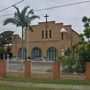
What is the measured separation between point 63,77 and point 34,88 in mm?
5478

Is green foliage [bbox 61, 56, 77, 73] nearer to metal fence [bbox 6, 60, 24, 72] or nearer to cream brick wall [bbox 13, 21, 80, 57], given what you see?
metal fence [bbox 6, 60, 24, 72]

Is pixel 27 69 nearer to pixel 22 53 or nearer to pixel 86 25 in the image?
pixel 86 25

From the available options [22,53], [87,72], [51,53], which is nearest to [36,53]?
[51,53]

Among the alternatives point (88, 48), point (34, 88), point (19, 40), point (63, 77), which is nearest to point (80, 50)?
point (88, 48)

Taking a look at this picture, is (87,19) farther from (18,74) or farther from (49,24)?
(49,24)

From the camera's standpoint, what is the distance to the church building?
71.2m

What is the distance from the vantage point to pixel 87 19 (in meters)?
36.5

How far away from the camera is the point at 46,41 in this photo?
73188mm

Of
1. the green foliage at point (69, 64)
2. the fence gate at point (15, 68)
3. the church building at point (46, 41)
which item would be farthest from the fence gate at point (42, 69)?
the church building at point (46, 41)

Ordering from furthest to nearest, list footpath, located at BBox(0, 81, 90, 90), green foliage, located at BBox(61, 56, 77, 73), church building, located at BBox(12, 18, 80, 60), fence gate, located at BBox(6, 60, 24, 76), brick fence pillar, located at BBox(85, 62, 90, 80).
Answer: church building, located at BBox(12, 18, 80, 60)
fence gate, located at BBox(6, 60, 24, 76)
green foliage, located at BBox(61, 56, 77, 73)
brick fence pillar, located at BBox(85, 62, 90, 80)
footpath, located at BBox(0, 81, 90, 90)

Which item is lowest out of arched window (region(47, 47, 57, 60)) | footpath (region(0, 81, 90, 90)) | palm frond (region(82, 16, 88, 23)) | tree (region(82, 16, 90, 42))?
footpath (region(0, 81, 90, 90))

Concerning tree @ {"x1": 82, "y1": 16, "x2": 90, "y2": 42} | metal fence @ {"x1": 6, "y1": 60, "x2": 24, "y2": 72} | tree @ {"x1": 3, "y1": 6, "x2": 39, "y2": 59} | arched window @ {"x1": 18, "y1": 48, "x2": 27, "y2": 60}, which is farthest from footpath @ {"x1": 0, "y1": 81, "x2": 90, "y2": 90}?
arched window @ {"x1": 18, "y1": 48, "x2": 27, "y2": 60}

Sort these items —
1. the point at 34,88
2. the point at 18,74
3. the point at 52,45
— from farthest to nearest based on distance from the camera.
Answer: the point at 52,45, the point at 18,74, the point at 34,88

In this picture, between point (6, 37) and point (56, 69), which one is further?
point (6, 37)
